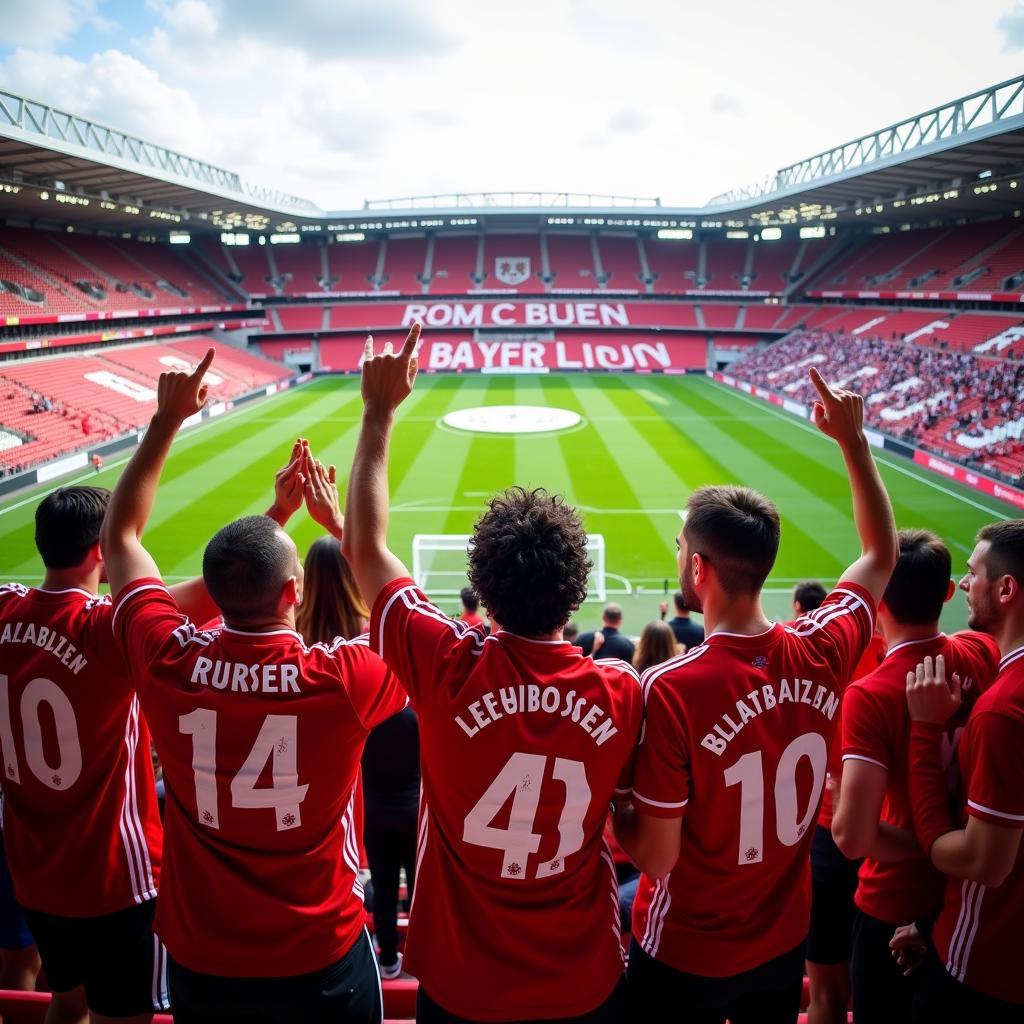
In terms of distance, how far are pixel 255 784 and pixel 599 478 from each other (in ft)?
71.0

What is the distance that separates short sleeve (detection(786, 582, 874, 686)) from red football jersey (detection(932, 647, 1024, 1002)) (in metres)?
0.39

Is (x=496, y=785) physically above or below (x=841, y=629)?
below

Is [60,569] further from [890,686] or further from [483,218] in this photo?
[483,218]

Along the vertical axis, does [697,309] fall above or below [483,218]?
below

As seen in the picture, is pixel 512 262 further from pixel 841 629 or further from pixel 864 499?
pixel 841 629

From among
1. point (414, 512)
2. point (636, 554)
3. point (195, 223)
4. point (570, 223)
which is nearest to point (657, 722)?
point (636, 554)

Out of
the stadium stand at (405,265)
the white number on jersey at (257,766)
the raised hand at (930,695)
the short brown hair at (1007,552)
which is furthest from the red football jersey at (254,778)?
the stadium stand at (405,265)

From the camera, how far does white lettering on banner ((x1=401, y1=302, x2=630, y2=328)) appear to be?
52.8 meters

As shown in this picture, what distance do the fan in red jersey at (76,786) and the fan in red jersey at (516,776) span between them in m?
1.29

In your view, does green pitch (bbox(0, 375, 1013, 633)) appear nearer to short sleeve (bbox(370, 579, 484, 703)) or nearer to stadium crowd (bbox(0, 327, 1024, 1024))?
stadium crowd (bbox(0, 327, 1024, 1024))

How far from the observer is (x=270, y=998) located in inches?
90.0

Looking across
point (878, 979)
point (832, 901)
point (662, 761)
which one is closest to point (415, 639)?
point (662, 761)

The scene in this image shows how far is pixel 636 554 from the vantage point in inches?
675

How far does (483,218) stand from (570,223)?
24.9 ft
